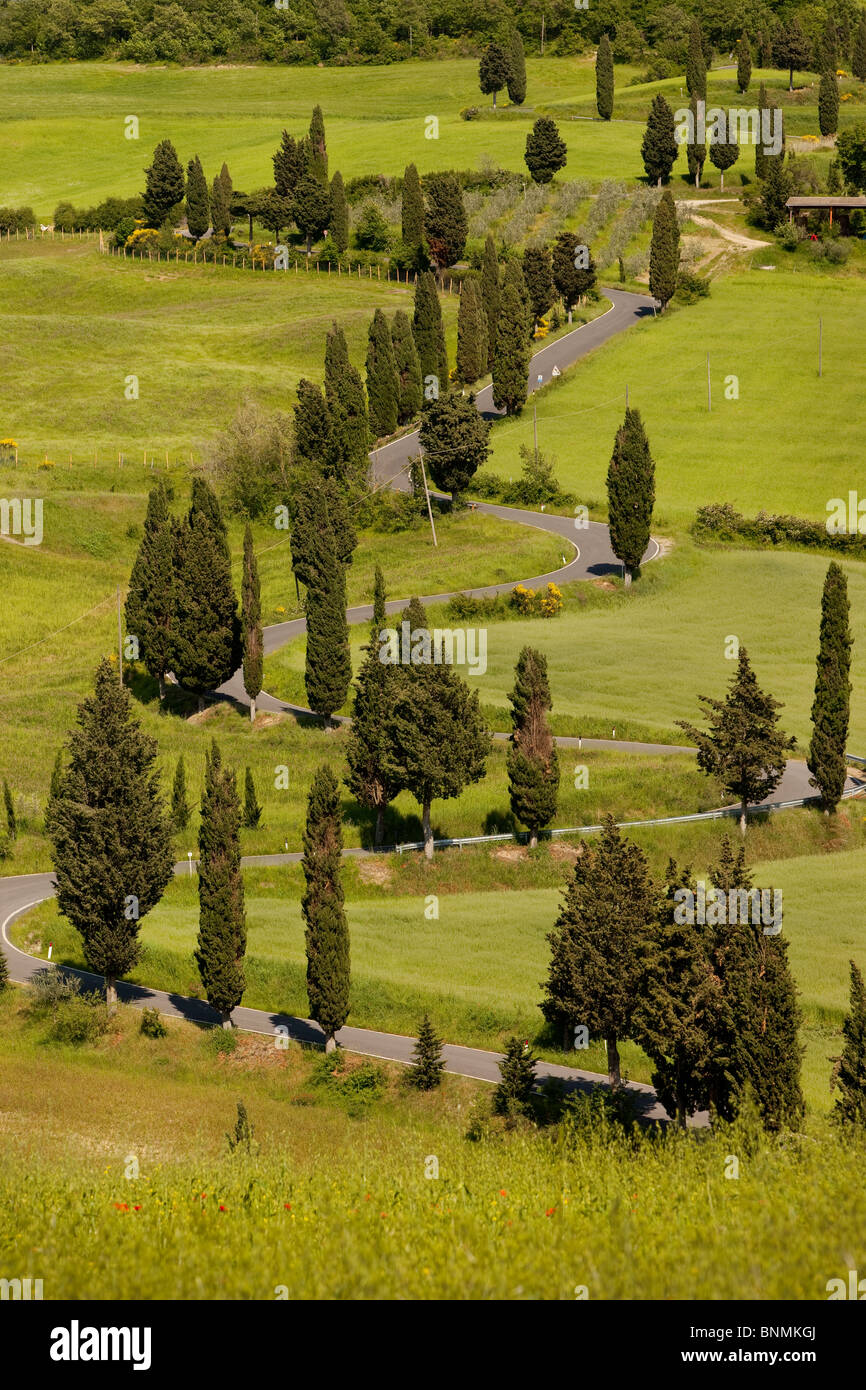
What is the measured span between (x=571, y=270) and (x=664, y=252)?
9.44 meters

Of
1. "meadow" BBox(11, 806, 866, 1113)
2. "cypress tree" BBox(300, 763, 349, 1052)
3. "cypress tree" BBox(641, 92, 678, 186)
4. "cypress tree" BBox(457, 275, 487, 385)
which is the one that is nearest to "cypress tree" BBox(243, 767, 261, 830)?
"meadow" BBox(11, 806, 866, 1113)

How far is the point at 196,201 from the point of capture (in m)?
171

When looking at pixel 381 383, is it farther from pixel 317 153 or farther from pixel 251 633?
pixel 317 153

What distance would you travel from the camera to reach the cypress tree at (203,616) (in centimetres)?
8719

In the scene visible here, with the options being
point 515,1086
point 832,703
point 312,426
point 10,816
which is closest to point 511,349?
point 312,426

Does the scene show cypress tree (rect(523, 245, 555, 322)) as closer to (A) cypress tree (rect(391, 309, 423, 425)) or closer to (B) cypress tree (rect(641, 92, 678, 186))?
(A) cypress tree (rect(391, 309, 423, 425))

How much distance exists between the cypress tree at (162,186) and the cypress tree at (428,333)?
52.8m

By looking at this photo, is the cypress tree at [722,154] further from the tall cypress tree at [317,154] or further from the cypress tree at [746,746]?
the cypress tree at [746,746]

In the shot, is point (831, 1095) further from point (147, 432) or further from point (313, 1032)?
point (147, 432)

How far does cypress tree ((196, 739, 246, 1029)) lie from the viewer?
2176 inches

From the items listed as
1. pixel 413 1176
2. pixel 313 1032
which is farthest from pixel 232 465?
pixel 413 1176

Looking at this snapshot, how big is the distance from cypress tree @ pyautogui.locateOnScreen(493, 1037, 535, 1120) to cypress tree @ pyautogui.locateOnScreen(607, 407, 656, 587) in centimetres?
5649
